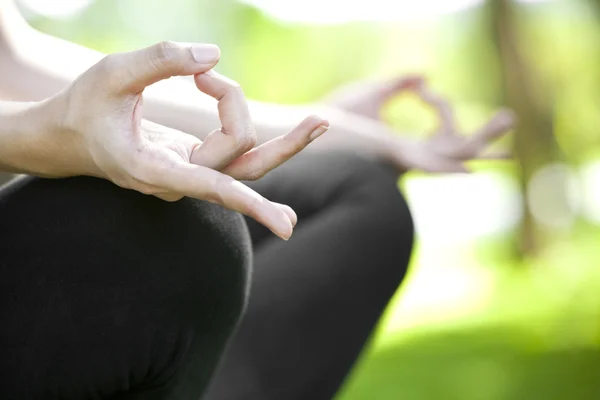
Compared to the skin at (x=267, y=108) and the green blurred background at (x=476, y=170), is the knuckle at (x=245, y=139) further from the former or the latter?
the green blurred background at (x=476, y=170)

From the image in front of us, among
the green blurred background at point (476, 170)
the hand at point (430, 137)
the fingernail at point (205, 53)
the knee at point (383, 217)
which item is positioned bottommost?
the green blurred background at point (476, 170)

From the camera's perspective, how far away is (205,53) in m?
0.50

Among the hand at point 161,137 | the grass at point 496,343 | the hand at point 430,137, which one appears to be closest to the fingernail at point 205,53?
the hand at point 161,137

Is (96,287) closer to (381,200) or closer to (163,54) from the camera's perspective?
(163,54)

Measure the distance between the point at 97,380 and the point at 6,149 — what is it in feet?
0.63

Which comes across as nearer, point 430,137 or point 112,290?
point 112,290

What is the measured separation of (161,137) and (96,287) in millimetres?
127

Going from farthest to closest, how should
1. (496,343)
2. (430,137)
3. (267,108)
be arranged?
1. (496,343)
2. (430,137)
3. (267,108)

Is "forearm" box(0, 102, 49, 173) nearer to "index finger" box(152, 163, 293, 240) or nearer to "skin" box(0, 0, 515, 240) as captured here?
"skin" box(0, 0, 515, 240)

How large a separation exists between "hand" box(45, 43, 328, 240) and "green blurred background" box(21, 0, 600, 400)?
976 millimetres

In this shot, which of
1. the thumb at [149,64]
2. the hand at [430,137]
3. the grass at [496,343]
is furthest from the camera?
the grass at [496,343]

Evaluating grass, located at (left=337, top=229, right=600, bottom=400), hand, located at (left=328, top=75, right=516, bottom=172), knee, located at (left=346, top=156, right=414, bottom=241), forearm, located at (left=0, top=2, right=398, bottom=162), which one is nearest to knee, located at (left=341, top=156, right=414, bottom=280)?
knee, located at (left=346, top=156, right=414, bottom=241)

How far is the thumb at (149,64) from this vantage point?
1.57ft

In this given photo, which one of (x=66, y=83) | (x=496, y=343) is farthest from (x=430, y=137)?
(x=496, y=343)
